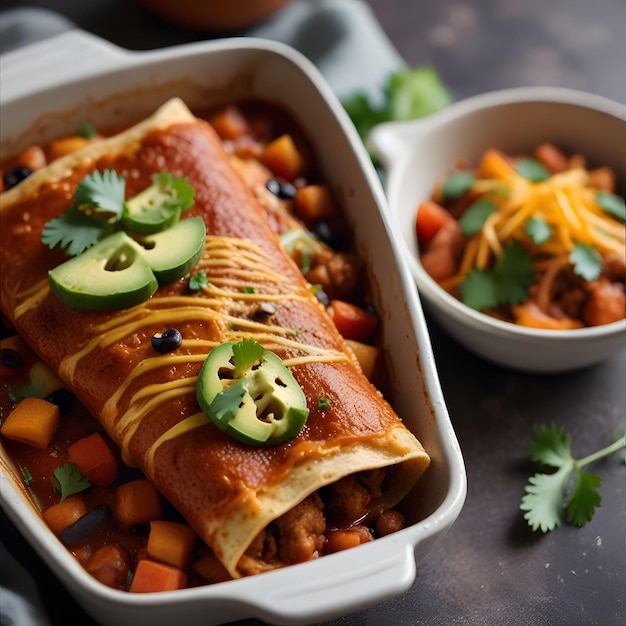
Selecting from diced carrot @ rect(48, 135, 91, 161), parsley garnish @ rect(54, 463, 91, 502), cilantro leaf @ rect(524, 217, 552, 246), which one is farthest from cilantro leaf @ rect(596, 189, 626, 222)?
parsley garnish @ rect(54, 463, 91, 502)

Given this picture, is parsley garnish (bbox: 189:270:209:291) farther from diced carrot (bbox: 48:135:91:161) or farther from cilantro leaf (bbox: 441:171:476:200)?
cilantro leaf (bbox: 441:171:476:200)

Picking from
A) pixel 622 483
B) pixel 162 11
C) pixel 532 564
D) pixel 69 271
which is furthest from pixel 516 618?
pixel 162 11

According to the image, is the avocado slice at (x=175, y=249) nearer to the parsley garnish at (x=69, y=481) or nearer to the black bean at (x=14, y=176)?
the parsley garnish at (x=69, y=481)

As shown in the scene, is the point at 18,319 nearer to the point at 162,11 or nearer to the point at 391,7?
the point at 162,11

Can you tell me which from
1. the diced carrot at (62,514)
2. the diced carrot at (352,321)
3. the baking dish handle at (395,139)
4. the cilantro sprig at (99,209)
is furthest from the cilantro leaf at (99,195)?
the baking dish handle at (395,139)

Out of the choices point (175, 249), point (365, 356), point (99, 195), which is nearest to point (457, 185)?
point (365, 356)

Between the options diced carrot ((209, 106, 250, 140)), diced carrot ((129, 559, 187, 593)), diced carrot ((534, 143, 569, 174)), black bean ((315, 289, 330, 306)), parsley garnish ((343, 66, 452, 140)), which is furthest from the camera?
parsley garnish ((343, 66, 452, 140))

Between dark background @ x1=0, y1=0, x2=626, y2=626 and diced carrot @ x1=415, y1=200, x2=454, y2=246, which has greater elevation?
diced carrot @ x1=415, y1=200, x2=454, y2=246
